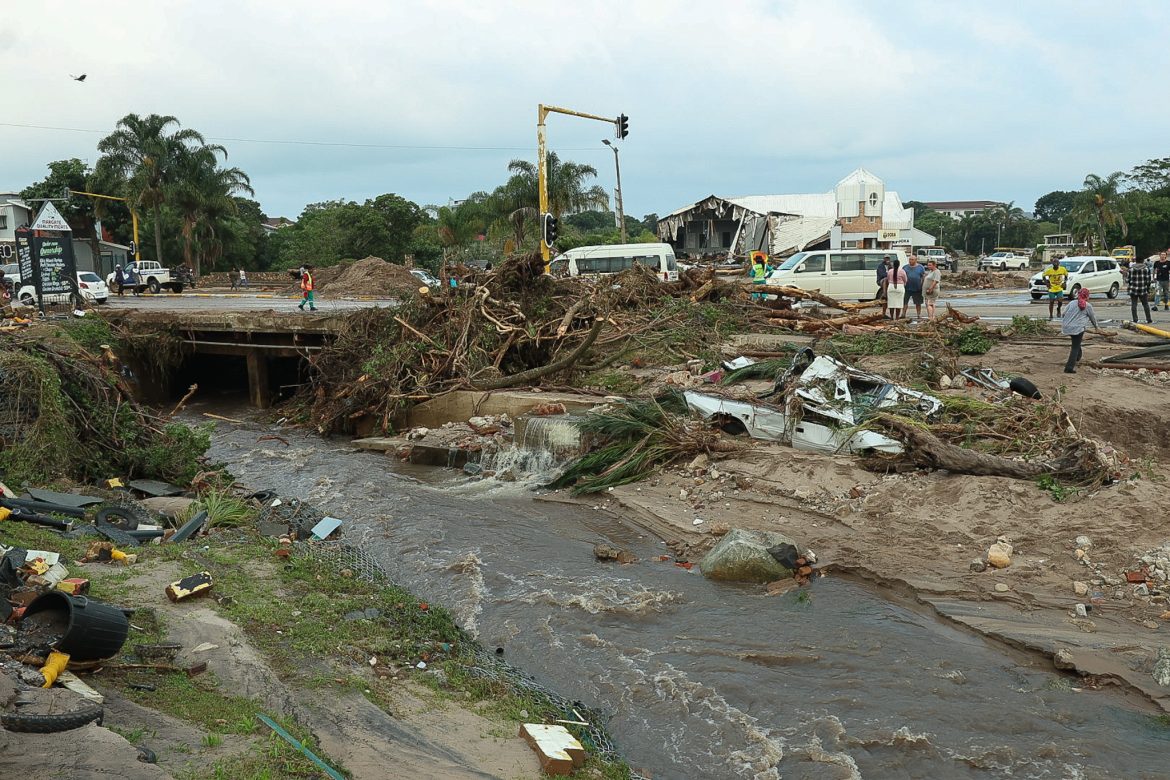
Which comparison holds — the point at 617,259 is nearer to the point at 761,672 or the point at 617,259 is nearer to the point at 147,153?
the point at 761,672

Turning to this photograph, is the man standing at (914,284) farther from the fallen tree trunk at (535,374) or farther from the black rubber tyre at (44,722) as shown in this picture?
the black rubber tyre at (44,722)

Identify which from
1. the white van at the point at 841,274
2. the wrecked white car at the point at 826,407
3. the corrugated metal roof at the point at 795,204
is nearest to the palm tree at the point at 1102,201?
the corrugated metal roof at the point at 795,204

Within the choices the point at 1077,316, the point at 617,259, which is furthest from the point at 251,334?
the point at 1077,316

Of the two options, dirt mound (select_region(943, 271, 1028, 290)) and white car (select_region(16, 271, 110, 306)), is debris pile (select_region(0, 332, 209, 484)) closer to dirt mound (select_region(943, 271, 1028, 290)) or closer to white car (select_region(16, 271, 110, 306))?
white car (select_region(16, 271, 110, 306))

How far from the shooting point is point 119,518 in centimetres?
924

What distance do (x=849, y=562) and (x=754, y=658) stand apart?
235 centimetres

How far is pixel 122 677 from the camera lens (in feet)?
17.0

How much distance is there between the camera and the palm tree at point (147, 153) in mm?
54000

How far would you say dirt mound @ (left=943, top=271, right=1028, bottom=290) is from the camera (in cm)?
4162

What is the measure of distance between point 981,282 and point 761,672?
39.8 m

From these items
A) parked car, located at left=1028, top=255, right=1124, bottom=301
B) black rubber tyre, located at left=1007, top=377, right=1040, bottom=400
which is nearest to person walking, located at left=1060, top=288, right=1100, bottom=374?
black rubber tyre, located at left=1007, top=377, right=1040, bottom=400

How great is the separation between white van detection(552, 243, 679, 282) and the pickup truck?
888 inches

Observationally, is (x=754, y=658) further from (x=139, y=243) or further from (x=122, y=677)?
(x=139, y=243)

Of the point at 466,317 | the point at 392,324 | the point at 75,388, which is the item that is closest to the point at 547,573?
the point at 75,388
